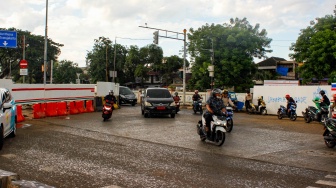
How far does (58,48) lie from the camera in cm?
6594

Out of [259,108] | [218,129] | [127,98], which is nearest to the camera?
[218,129]

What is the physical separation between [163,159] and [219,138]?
290 centimetres

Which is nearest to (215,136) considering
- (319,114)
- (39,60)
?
(319,114)

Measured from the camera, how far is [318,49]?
36.5 metres

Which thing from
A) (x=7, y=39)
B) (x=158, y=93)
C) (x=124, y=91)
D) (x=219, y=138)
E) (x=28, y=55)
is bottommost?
(x=219, y=138)

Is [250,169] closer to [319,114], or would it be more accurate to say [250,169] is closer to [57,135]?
[57,135]

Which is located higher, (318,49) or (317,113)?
(318,49)

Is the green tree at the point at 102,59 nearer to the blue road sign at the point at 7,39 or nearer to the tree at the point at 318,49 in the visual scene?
the tree at the point at 318,49

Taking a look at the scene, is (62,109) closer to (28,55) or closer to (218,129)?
(218,129)

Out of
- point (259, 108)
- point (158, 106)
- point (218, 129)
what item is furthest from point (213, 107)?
point (259, 108)

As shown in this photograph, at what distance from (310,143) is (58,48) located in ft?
199

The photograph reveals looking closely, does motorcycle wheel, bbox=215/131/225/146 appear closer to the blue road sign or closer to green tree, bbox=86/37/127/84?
the blue road sign

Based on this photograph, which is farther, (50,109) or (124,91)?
(124,91)

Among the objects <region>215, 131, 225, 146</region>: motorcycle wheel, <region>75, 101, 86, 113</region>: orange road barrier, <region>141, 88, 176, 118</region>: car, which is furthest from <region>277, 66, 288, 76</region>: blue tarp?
<region>215, 131, 225, 146</region>: motorcycle wheel
